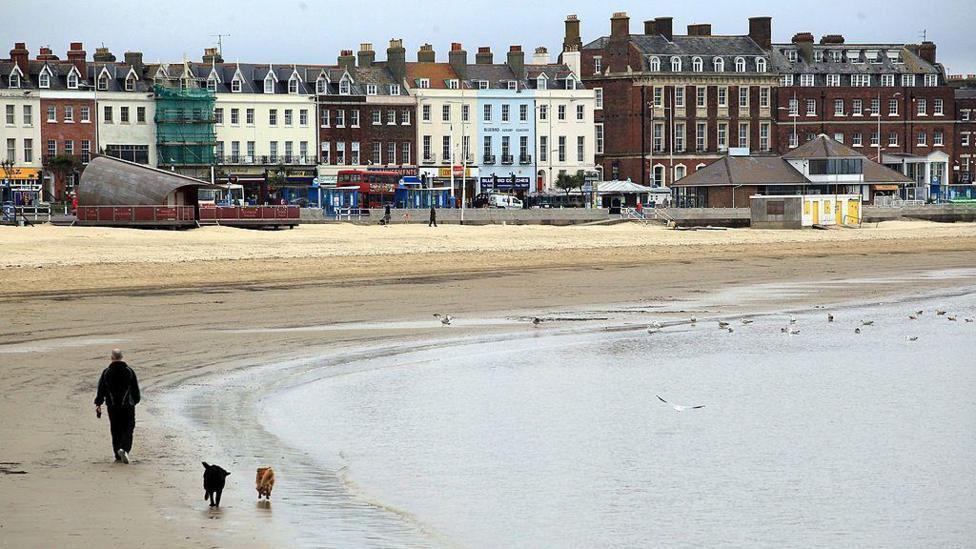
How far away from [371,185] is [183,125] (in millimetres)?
11572

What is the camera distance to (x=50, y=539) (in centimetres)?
1204

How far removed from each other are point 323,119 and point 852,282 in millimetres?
54801

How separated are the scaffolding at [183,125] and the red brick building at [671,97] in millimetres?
28356

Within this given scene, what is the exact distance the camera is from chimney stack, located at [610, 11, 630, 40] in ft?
332

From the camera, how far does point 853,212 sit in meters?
75.1

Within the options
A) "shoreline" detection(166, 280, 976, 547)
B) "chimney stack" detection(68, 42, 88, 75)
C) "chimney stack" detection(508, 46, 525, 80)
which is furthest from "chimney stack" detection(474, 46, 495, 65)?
"shoreline" detection(166, 280, 976, 547)

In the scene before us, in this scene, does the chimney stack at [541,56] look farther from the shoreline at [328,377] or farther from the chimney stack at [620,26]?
the shoreline at [328,377]

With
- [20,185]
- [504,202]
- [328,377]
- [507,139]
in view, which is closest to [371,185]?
[504,202]

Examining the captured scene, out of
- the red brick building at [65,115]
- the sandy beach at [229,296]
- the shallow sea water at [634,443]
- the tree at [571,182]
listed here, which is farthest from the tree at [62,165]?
the shallow sea water at [634,443]

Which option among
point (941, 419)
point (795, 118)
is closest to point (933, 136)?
point (795, 118)

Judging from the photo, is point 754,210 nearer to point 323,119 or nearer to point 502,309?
point 323,119

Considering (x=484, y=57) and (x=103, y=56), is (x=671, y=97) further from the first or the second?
(x=103, y=56)

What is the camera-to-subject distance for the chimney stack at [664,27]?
10451 centimetres

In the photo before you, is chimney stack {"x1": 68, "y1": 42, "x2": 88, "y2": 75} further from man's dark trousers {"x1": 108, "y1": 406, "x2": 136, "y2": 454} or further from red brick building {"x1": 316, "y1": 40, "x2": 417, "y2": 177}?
man's dark trousers {"x1": 108, "y1": 406, "x2": 136, "y2": 454}
